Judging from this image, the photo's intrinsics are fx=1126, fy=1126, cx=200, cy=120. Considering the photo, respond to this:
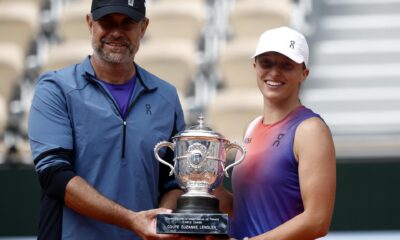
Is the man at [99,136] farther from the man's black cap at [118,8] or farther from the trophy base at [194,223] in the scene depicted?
the trophy base at [194,223]

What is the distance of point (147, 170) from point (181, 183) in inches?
4.5

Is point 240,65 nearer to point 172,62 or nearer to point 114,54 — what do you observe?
point 172,62

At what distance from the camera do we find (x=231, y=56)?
7258mm

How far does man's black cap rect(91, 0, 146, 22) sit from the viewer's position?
3.31m

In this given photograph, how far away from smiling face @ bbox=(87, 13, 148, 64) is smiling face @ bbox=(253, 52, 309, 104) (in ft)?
1.30

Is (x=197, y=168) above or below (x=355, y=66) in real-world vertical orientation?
below

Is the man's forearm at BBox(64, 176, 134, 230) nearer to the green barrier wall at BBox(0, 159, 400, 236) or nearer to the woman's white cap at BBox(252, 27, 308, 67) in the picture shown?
the woman's white cap at BBox(252, 27, 308, 67)

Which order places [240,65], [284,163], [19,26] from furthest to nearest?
1. [19,26]
2. [240,65]
3. [284,163]

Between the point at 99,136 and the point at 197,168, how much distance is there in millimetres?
306

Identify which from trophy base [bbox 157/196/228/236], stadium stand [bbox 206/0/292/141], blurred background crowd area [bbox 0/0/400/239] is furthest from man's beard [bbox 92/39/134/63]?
stadium stand [bbox 206/0/292/141]

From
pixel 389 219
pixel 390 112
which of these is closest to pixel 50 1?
pixel 390 112

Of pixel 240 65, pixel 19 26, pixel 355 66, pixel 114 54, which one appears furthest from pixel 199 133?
pixel 19 26

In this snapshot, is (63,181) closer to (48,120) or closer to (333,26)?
(48,120)

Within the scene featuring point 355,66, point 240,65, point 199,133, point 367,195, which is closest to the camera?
point 199,133
